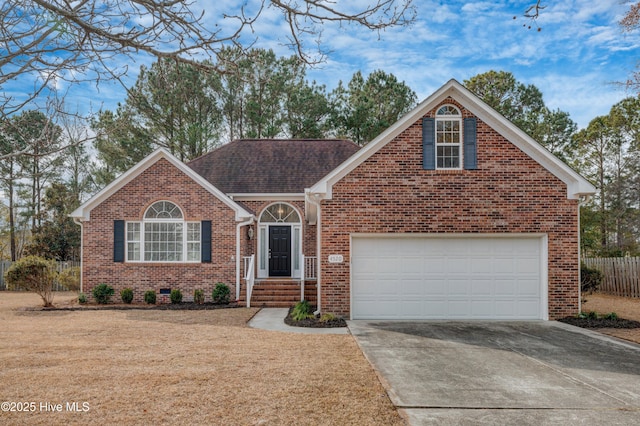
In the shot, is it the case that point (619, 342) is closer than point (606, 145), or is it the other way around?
point (619, 342)

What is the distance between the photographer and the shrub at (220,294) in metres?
14.5

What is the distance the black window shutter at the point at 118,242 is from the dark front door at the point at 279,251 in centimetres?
496

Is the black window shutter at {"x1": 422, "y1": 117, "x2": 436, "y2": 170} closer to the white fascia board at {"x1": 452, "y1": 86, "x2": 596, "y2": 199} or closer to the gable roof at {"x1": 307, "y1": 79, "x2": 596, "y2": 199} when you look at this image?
the gable roof at {"x1": 307, "y1": 79, "x2": 596, "y2": 199}

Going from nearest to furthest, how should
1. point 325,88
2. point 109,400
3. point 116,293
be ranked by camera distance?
point 109,400
point 116,293
point 325,88

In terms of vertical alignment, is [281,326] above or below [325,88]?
below

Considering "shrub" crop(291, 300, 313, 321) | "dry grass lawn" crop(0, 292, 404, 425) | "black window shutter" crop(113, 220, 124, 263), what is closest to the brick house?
"shrub" crop(291, 300, 313, 321)

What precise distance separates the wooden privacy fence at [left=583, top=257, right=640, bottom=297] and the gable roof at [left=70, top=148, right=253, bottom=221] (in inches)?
Answer: 543

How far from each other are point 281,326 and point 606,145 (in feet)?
84.1

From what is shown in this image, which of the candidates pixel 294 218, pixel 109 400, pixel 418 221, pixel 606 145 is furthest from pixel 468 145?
pixel 606 145

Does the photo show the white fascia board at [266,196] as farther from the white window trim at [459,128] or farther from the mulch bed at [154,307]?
the white window trim at [459,128]

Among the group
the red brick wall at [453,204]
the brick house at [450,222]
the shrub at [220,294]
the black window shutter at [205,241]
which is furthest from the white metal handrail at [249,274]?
the red brick wall at [453,204]

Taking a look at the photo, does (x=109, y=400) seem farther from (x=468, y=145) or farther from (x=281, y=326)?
(x=468, y=145)

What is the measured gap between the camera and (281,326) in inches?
414

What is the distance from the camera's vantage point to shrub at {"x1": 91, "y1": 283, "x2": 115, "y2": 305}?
1459cm
